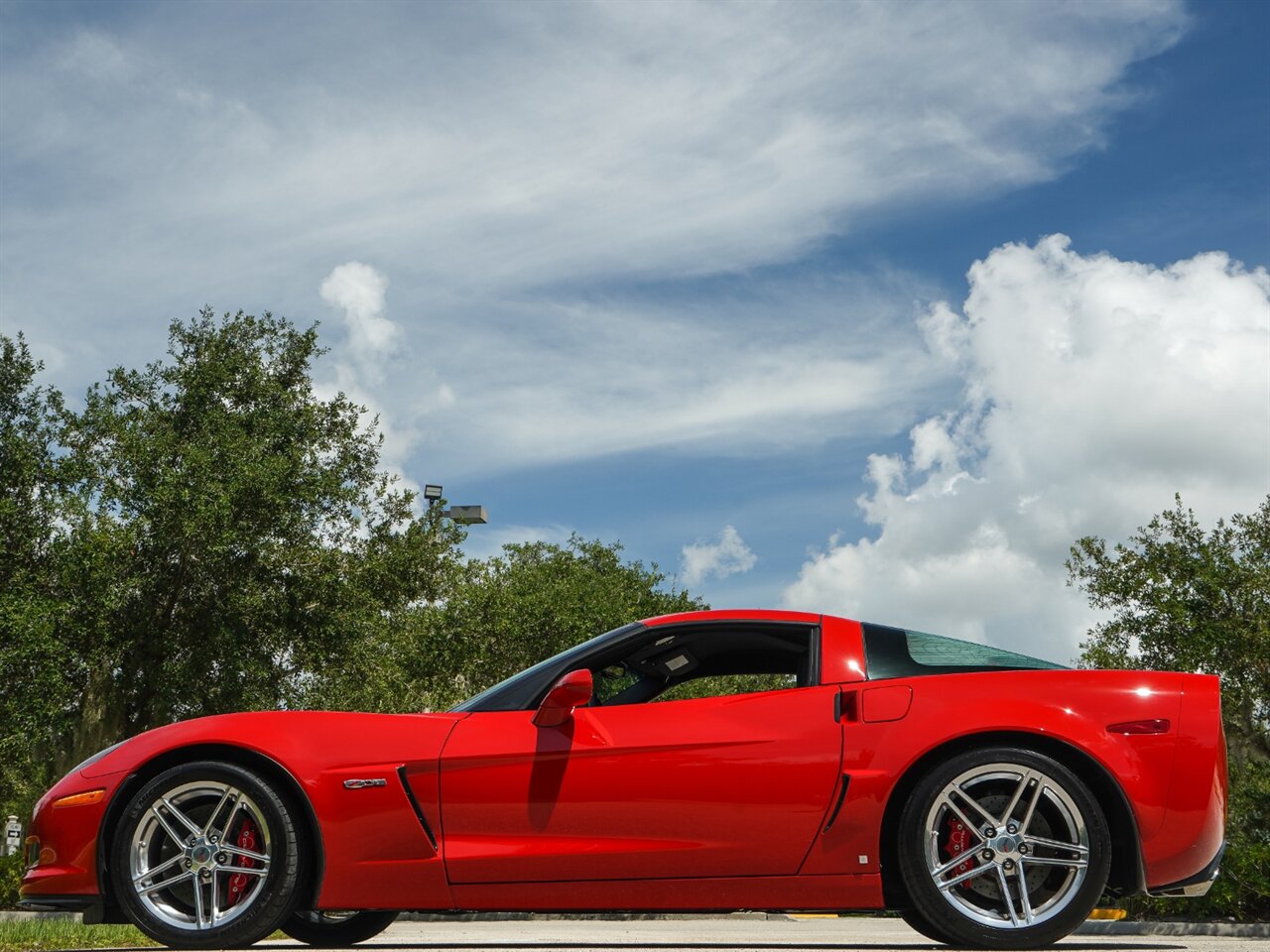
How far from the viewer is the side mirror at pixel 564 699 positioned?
5.30 metres

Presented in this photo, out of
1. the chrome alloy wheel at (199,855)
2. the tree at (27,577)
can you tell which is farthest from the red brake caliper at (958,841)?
the tree at (27,577)

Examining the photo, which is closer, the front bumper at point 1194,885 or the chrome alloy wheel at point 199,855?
the front bumper at point 1194,885

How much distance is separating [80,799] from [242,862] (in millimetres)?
797

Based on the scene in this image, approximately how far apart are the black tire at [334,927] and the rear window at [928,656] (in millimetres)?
2963

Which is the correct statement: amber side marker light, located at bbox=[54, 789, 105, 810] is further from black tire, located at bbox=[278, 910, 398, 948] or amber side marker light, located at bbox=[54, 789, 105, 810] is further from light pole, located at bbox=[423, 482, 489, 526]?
light pole, located at bbox=[423, 482, 489, 526]

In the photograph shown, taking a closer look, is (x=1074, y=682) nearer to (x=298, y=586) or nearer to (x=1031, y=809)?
(x=1031, y=809)

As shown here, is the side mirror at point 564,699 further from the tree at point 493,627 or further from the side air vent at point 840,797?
the tree at point 493,627

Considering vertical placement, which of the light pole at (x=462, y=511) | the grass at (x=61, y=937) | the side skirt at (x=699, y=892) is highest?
the light pole at (x=462, y=511)

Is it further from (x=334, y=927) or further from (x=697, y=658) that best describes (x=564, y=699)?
(x=334, y=927)

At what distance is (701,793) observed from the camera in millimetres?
5305

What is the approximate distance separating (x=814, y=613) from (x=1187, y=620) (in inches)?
1173

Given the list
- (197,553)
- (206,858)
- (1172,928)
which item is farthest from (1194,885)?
(197,553)

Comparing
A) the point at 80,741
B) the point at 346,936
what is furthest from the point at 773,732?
the point at 80,741

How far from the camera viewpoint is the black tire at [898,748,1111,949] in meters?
5.24
